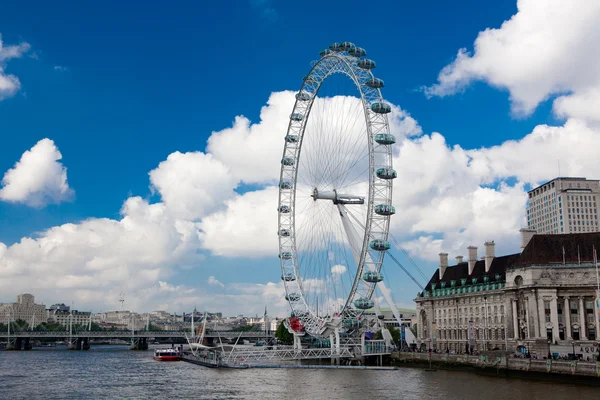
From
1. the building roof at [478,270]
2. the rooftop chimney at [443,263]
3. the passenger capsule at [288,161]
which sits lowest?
the building roof at [478,270]

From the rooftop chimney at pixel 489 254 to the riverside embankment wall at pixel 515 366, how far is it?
15.9 meters

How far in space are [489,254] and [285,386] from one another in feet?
137

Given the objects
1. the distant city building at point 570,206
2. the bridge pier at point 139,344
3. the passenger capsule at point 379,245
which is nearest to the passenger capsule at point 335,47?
the passenger capsule at point 379,245

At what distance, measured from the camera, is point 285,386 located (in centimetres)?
5969

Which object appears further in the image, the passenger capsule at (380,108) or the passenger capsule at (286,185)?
the passenger capsule at (286,185)

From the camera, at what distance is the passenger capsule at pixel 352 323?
272ft

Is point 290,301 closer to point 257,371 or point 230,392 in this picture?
point 257,371

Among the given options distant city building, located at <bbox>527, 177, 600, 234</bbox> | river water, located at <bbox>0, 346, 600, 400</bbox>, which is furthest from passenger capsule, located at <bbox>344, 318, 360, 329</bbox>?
distant city building, located at <bbox>527, 177, 600, 234</bbox>

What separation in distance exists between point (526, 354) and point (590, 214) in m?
116

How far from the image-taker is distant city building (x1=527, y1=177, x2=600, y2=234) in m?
170

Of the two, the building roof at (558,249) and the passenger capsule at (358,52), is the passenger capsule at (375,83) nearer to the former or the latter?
the passenger capsule at (358,52)

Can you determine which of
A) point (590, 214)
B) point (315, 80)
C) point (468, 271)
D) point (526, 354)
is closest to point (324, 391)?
point (526, 354)

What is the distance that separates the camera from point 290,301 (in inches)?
3654

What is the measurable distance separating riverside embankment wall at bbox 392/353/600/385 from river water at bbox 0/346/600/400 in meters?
1.89
